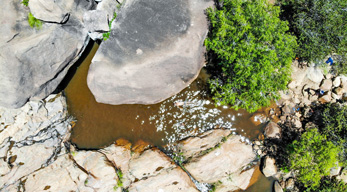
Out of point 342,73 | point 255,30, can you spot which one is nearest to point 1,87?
point 255,30

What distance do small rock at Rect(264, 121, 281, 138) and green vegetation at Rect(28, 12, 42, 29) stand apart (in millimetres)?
13686

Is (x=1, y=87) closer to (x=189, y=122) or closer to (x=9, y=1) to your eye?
(x=9, y=1)

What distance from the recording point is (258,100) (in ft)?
36.2

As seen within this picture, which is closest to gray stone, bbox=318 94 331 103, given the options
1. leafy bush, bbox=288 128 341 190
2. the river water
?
leafy bush, bbox=288 128 341 190

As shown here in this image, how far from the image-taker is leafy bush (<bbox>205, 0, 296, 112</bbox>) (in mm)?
9859

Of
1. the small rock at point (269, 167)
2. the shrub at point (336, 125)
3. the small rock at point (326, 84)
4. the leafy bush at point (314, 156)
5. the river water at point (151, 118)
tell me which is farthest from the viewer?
the small rock at point (326, 84)

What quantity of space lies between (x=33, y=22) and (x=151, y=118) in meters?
7.79

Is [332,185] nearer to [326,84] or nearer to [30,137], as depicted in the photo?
[326,84]

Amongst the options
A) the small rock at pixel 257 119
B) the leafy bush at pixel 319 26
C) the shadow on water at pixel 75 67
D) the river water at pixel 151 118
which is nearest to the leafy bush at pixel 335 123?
the leafy bush at pixel 319 26

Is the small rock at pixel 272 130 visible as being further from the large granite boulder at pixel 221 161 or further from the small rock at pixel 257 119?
the large granite boulder at pixel 221 161

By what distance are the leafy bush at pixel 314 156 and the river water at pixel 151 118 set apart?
281 centimetres

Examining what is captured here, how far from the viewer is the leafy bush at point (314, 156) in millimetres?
10711

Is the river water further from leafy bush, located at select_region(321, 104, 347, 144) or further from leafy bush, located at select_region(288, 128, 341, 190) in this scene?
leafy bush, located at select_region(321, 104, 347, 144)

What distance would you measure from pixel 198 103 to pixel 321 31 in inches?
289
